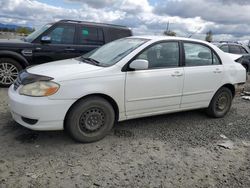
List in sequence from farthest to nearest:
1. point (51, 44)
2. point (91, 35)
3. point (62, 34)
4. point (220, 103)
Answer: point (91, 35)
point (62, 34)
point (51, 44)
point (220, 103)

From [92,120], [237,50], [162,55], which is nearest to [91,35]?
[162,55]

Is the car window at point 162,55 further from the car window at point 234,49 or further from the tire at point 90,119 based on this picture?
the car window at point 234,49

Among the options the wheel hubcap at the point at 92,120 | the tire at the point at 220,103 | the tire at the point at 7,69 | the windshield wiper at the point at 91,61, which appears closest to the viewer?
the wheel hubcap at the point at 92,120

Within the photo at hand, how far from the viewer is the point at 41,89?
11.8ft

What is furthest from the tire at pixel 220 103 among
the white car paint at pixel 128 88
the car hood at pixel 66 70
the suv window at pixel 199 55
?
the car hood at pixel 66 70

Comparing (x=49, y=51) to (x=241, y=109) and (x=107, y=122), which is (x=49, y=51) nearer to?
(x=107, y=122)

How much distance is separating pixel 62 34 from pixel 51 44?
43 cm

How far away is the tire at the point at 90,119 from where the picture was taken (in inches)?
148

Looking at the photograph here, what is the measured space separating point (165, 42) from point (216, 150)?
2.00 metres

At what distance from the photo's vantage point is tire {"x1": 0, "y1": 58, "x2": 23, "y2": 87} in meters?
6.73

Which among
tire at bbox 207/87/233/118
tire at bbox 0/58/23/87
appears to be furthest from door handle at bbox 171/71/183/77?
tire at bbox 0/58/23/87

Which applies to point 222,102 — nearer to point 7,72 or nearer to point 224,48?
point 7,72

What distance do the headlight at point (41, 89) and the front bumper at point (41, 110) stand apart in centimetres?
6

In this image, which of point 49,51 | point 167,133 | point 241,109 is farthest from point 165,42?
point 49,51
